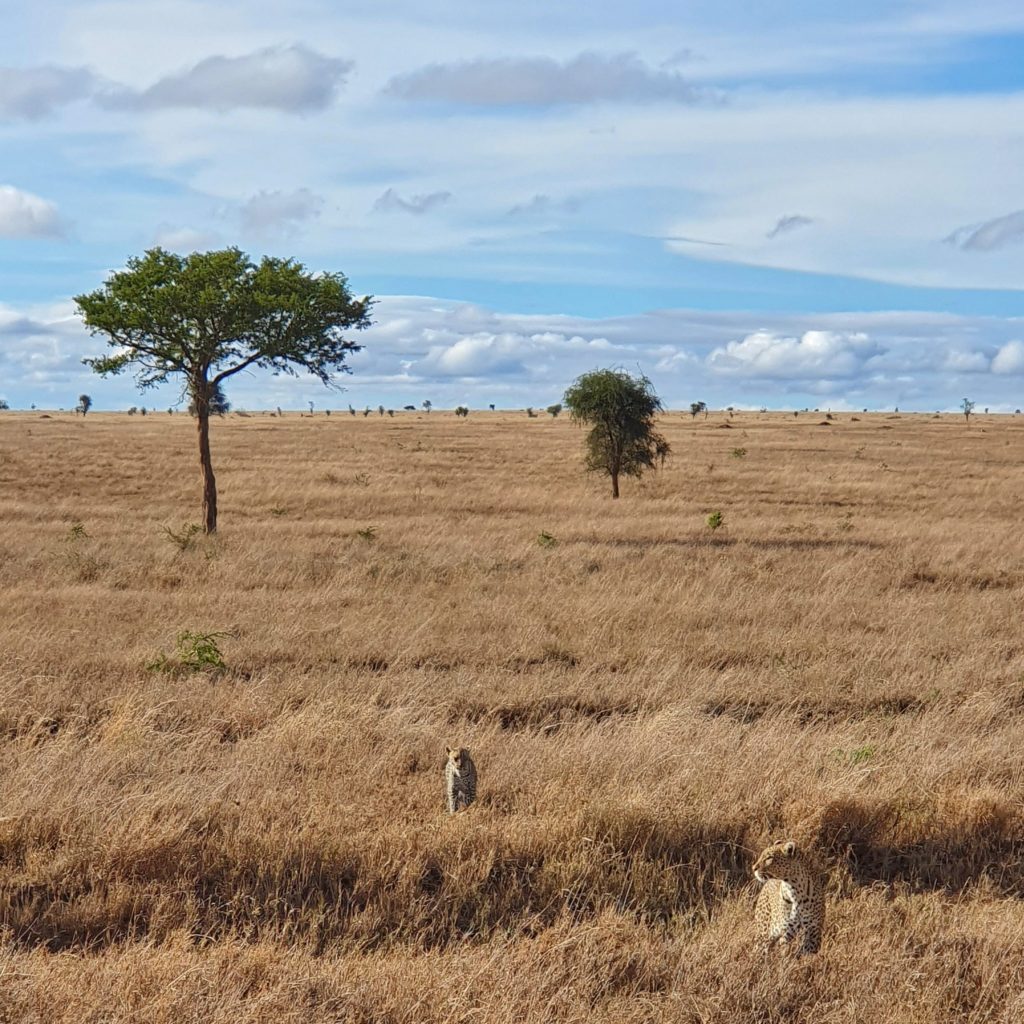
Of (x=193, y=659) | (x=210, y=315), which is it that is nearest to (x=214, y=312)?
(x=210, y=315)

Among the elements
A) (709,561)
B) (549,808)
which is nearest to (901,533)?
(709,561)

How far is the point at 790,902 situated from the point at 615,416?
30.8 metres

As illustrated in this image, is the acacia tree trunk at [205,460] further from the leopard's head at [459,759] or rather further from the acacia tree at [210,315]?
the leopard's head at [459,759]

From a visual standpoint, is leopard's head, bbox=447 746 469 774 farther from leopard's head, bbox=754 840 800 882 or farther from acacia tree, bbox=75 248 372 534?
acacia tree, bbox=75 248 372 534

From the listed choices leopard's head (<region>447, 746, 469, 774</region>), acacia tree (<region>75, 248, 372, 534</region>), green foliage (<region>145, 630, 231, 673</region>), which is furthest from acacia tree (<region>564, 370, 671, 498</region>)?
leopard's head (<region>447, 746, 469, 774</region>)

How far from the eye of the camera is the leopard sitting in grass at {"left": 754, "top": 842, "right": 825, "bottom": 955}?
526cm

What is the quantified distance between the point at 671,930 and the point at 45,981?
A: 10.4 feet

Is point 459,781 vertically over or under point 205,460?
under

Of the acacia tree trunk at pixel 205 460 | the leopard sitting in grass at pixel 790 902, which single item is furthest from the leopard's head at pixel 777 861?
the acacia tree trunk at pixel 205 460

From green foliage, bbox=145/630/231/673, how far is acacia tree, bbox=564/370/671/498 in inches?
980

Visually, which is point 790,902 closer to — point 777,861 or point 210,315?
point 777,861

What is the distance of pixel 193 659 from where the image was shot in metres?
11.7

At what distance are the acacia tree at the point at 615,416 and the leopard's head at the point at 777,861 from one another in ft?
100

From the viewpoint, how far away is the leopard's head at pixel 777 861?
5.24 m
